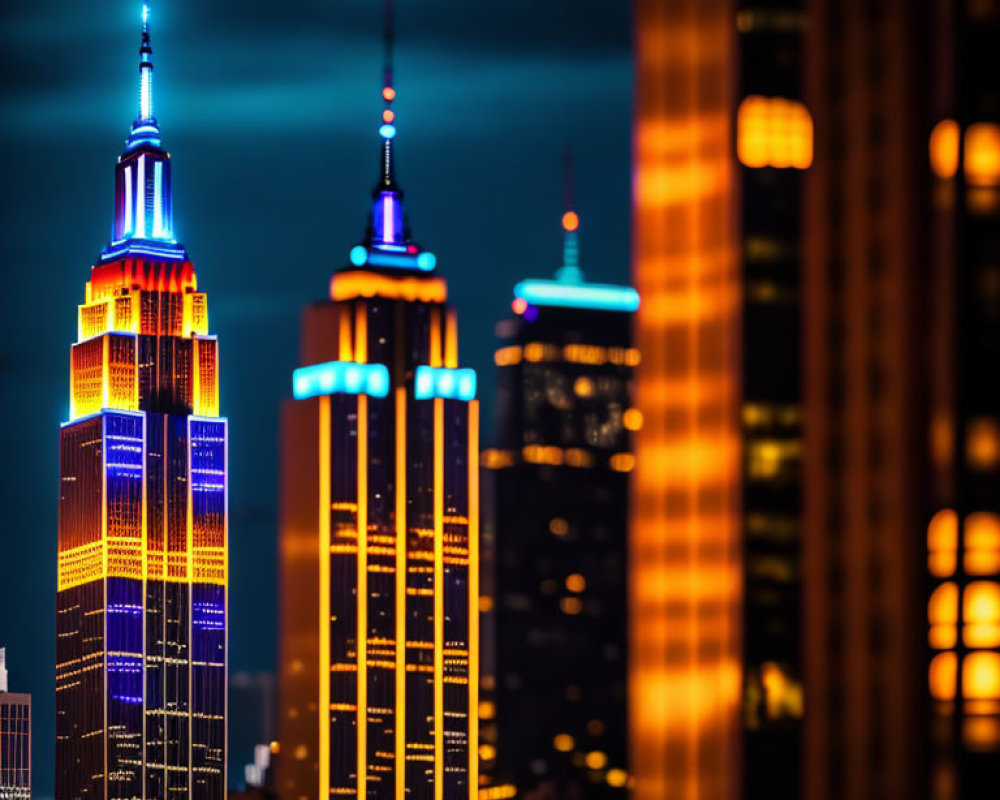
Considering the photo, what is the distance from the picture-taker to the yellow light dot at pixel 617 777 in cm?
16200

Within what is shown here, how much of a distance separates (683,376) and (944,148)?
1004cm

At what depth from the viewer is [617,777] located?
535 feet

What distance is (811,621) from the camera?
107875 millimetres

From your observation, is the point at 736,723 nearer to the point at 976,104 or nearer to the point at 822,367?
the point at 822,367

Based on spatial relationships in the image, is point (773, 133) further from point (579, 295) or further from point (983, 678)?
point (579, 295)

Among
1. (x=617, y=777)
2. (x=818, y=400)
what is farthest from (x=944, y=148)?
(x=617, y=777)

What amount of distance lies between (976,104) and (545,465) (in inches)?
2817

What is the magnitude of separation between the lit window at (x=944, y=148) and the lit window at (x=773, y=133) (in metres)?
3.58

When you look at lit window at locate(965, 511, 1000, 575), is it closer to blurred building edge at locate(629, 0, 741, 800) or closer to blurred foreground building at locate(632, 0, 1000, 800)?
blurred foreground building at locate(632, 0, 1000, 800)

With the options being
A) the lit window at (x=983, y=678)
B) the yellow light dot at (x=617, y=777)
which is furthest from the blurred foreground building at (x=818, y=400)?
the yellow light dot at (x=617, y=777)

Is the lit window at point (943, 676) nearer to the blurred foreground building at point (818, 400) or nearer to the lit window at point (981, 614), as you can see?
the blurred foreground building at point (818, 400)

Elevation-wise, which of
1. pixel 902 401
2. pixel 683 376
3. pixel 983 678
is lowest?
pixel 983 678

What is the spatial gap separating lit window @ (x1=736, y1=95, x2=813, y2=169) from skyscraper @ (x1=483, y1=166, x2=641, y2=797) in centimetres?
5628

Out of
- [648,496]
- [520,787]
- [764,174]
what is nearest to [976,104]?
[764,174]
